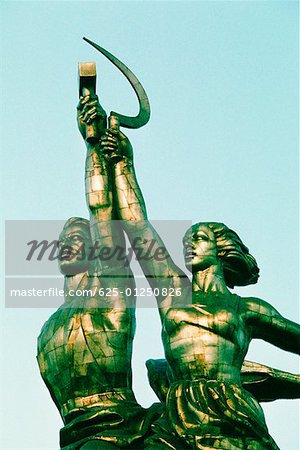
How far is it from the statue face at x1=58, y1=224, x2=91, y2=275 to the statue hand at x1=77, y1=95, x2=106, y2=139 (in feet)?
4.00

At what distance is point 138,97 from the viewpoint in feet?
50.1

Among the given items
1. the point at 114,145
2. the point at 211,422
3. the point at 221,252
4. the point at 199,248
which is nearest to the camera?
the point at 211,422

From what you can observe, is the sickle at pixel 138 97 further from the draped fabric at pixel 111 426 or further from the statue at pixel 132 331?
the draped fabric at pixel 111 426

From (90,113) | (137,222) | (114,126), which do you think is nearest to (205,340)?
(137,222)

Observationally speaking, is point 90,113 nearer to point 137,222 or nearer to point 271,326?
point 137,222

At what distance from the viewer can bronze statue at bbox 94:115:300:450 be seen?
42.2ft

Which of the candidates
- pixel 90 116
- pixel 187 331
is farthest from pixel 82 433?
pixel 90 116

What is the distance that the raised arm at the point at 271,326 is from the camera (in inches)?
551

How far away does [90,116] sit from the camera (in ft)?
48.9

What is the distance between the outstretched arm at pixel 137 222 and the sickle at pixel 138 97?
25 cm

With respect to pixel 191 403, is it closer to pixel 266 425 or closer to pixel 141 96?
pixel 266 425

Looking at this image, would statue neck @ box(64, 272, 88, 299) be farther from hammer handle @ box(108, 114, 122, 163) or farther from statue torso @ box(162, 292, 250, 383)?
hammer handle @ box(108, 114, 122, 163)

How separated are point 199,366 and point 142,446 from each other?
1.01 meters

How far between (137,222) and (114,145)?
38.1 inches
